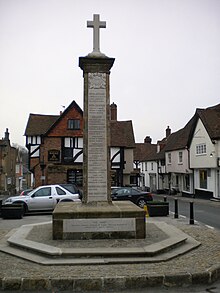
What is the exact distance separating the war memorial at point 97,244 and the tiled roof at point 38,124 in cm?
2472

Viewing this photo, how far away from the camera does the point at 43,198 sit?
1722 centimetres

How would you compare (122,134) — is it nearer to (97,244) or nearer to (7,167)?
(7,167)

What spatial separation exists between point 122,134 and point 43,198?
20.0 m

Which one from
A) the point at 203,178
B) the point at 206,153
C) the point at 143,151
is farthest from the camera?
the point at 143,151

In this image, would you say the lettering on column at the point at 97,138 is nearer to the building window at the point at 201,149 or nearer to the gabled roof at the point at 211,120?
the gabled roof at the point at 211,120

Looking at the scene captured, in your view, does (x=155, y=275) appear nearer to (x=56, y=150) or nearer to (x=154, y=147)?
(x=56, y=150)

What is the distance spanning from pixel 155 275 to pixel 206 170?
26570mm

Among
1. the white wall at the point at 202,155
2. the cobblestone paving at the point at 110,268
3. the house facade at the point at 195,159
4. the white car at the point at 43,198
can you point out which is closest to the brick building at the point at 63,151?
the house facade at the point at 195,159

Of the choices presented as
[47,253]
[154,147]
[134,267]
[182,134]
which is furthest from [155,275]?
[154,147]

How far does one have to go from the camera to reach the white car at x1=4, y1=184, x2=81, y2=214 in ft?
55.9

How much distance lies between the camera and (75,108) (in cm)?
3406

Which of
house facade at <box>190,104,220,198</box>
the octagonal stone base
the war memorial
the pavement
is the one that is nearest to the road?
the war memorial

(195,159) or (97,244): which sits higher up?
(195,159)

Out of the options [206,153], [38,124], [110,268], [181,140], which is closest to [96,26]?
A: [110,268]
